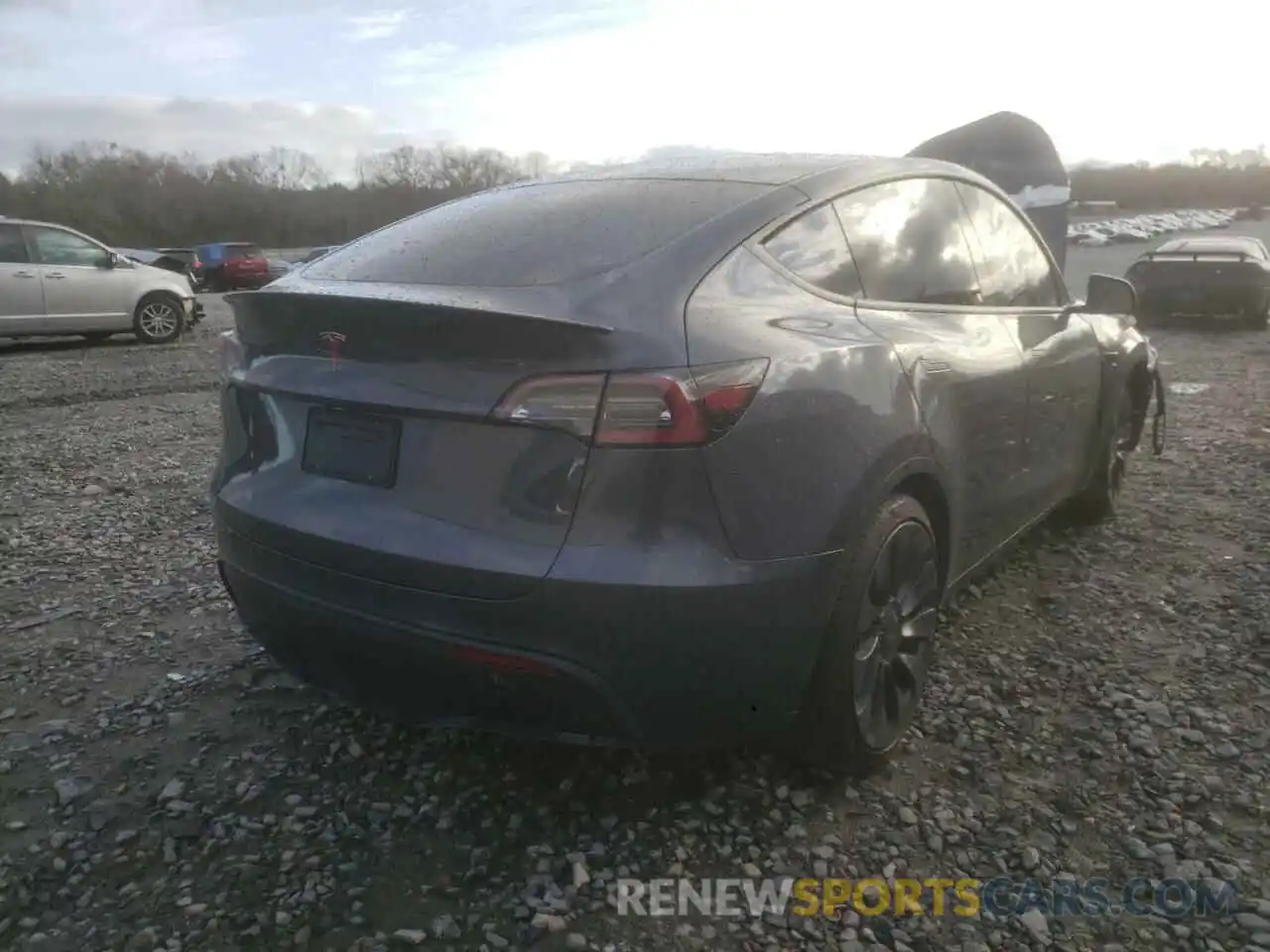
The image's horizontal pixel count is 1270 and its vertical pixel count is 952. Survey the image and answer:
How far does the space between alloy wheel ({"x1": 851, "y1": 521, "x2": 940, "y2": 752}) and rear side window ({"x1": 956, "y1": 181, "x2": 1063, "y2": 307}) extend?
115 cm

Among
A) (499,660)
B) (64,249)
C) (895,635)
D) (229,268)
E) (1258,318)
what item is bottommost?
(1258,318)

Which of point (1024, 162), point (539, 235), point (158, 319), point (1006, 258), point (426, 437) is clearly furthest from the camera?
point (1024, 162)

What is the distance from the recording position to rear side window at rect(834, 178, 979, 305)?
2963 millimetres

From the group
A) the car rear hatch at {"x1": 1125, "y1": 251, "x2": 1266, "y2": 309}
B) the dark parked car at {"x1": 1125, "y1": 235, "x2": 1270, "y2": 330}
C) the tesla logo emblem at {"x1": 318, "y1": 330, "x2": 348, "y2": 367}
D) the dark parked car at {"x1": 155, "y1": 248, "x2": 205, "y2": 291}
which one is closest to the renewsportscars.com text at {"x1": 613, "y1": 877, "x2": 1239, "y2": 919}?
the tesla logo emblem at {"x1": 318, "y1": 330, "x2": 348, "y2": 367}

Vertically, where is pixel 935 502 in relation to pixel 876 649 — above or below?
above

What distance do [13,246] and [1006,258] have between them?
12801mm

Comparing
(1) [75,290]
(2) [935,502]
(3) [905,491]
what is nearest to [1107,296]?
(2) [935,502]

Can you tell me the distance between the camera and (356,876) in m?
2.41

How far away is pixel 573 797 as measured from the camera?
8.96ft

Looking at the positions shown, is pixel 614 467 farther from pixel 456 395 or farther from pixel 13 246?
pixel 13 246

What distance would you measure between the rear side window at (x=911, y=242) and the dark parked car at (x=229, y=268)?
29.9 metres

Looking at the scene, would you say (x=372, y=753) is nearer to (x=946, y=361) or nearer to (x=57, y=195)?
(x=946, y=361)

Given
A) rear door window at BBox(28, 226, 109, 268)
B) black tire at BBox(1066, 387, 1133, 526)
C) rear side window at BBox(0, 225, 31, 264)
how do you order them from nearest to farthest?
black tire at BBox(1066, 387, 1133, 526) → rear side window at BBox(0, 225, 31, 264) → rear door window at BBox(28, 226, 109, 268)

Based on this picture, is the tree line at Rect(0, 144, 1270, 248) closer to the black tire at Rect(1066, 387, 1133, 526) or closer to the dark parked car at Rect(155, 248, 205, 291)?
the dark parked car at Rect(155, 248, 205, 291)
